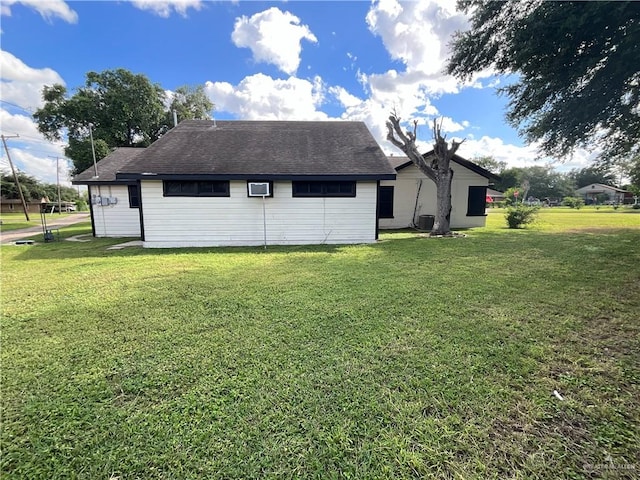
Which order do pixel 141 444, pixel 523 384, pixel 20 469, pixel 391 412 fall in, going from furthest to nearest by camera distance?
pixel 523 384, pixel 391 412, pixel 141 444, pixel 20 469

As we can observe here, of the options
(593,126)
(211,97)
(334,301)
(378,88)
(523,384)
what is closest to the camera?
(523,384)

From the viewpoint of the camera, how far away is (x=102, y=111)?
24203 mm

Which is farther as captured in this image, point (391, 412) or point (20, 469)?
point (391, 412)

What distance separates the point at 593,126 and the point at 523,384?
11.6 m

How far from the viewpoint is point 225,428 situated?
1.95 meters

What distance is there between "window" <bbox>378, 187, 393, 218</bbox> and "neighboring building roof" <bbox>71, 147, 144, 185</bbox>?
11.0m

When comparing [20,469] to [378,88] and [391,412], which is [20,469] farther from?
[378,88]

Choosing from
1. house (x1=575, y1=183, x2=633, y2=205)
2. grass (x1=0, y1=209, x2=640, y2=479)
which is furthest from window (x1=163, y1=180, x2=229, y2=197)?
house (x1=575, y1=183, x2=633, y2=205)

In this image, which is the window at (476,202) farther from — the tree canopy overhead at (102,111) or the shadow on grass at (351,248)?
the tree canopy overhead at (102,111)

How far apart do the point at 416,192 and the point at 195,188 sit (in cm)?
1031

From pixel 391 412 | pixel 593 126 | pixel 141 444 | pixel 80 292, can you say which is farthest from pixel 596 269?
pixel 80 292

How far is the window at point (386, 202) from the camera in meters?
14.0

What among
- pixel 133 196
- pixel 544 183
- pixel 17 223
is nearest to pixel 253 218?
pixel 133 196

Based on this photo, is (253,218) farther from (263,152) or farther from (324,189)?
(263,152)
